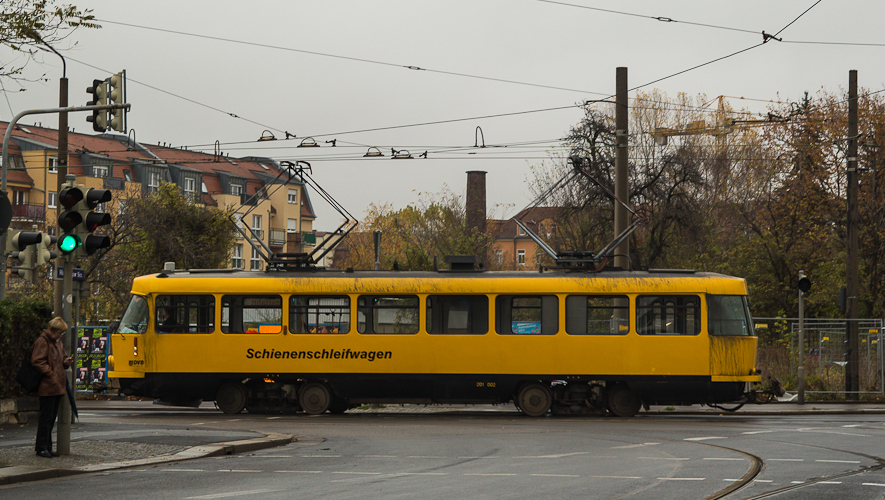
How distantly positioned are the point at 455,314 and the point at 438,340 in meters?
0.61

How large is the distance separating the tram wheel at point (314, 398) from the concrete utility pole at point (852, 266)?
507 inches

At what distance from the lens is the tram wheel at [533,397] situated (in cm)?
2009

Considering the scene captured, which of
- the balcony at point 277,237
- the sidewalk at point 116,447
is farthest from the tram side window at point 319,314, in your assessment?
the balcony at point 277,237

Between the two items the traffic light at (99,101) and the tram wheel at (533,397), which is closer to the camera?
the traffic light at (99,101)

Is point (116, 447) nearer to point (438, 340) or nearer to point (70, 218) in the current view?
point (70, 218)

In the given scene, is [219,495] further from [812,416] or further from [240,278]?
[812,416]

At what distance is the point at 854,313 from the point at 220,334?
15.1m

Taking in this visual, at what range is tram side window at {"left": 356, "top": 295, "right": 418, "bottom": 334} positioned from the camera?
20.3 m

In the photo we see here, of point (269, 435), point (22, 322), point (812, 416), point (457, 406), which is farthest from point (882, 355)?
point (22, 322)

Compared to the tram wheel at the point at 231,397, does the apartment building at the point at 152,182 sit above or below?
above

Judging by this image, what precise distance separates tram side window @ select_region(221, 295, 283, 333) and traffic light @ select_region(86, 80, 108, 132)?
14.0ft

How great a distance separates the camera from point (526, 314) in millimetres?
20141

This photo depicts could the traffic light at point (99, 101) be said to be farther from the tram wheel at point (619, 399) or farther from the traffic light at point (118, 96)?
the tram wheel at point (619, 399)

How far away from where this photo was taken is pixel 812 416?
68.3ft
